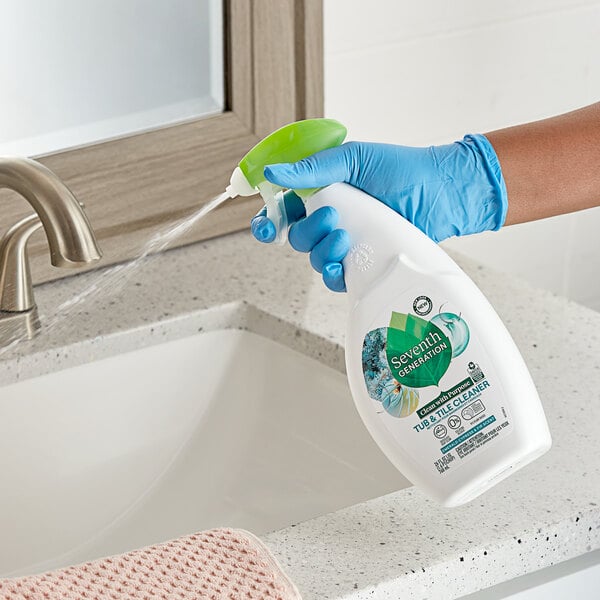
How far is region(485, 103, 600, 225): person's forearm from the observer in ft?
2.90

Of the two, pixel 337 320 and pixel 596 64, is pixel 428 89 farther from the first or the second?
pixel 337 320

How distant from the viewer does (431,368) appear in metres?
0.70

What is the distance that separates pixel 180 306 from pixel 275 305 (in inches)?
3.4

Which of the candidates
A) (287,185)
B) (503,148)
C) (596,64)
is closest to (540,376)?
(503,148)

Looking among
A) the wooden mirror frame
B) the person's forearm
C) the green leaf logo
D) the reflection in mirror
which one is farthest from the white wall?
the green leaf logo

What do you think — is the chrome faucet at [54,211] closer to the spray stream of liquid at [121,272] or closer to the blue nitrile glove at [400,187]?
the blue nitrile glove at [400,187]

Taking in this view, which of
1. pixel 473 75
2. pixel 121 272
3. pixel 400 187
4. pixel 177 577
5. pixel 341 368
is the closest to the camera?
pixel 177 577

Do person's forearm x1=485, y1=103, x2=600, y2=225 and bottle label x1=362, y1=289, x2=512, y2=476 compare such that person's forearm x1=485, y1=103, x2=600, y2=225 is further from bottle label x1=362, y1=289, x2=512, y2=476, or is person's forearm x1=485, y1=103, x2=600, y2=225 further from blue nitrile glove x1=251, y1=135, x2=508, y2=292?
bottle label x1=362, y1=289, x2=512, y2=476

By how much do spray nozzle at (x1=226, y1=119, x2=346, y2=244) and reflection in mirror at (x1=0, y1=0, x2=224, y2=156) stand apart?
1.02ft

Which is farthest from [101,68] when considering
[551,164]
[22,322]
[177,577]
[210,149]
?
[177,577]

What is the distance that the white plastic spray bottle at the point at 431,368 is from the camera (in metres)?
0.68

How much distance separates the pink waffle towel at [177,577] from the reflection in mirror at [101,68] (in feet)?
1.53

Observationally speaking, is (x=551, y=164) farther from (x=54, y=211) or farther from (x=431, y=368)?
(x=54, y=211)

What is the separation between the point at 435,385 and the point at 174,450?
36 centimetres
